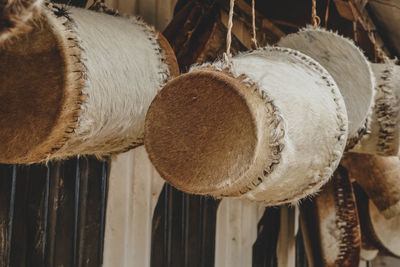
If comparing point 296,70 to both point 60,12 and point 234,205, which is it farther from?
point 234,205

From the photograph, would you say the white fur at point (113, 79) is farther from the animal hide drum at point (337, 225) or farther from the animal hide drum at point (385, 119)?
the animal hide drum at point (337, 225)

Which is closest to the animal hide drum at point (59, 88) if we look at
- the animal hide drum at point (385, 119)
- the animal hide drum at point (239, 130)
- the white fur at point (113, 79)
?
the white fur at point (113, 79)

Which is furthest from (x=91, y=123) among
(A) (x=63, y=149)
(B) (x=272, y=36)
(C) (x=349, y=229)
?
(B) (x=272, y=36)

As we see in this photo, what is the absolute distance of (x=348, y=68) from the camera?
1.25 m

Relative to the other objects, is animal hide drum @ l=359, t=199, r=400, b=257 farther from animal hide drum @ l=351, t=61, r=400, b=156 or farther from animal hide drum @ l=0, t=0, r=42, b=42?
animal hide drum @ l=0, t=0, r=42, b=42

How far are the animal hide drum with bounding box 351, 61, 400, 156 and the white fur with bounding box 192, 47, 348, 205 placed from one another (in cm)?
44

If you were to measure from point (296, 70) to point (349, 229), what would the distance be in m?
1.16

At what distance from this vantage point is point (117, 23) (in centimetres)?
Answer: 109

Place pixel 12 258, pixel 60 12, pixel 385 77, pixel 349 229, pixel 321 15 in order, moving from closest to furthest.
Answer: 1. pixel 60 12
2. pixel 12 258
3. pixel 385 77
4. pixel 349 229
5. pixel 321 15

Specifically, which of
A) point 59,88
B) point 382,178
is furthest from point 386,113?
point 59,88

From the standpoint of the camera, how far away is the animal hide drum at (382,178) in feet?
5.71

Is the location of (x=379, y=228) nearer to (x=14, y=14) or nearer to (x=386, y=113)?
(x=386, y=113)

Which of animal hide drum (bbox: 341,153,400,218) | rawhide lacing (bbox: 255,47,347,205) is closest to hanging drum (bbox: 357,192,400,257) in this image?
animal hide drum (bbox: 341,153,400,218)

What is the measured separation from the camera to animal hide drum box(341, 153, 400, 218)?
5.71 ft
